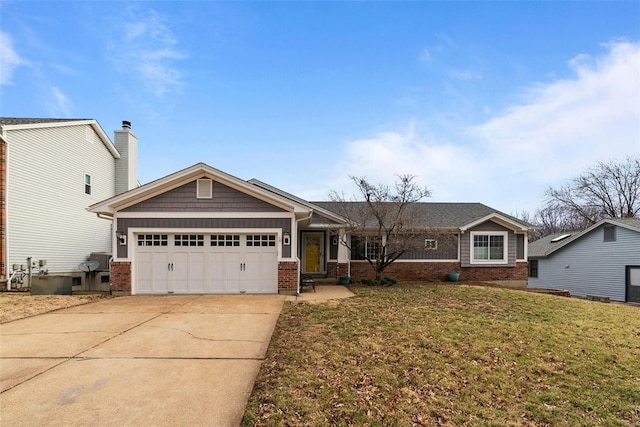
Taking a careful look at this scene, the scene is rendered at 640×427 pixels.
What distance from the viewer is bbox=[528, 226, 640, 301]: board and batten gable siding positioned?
1956 cm

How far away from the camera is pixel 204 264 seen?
40.0 feet

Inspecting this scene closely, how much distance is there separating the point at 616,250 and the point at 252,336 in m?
21.9

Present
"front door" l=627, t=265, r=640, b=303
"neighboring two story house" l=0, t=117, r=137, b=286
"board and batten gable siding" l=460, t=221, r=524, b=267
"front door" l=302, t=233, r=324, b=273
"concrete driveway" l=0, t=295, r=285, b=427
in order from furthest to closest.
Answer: "front door" l=627, t=265, r=640, b=303 < "board and batten gable siding" l=460, t=221, r=524, b=267 < "front door" l=302, t=233, r=324, b=273 < "neighboring two story house" l=0, t=117, r=137, b=286 < "concrete driveway" l=0, t=295, r=285, b=427

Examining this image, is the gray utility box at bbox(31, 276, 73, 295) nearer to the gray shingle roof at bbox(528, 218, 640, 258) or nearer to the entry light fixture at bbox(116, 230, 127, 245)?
the entry light fixture at bbox(116, 230, 127, 245)

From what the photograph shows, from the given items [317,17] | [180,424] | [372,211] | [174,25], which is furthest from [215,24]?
[180,424]

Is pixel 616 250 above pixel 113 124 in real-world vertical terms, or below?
below

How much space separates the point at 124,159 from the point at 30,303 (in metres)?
12.6

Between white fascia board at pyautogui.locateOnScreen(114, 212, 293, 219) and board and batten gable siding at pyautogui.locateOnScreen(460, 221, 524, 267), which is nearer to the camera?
white fascia board at pyautogui.locateOnScreen(114, 212, 293, 219)

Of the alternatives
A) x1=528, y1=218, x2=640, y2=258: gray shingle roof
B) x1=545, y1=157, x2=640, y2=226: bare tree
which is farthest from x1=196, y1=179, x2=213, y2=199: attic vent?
x1=545, y1=157, x2=640, y2=226: bare tree

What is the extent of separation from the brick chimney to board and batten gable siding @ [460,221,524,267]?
18355mm

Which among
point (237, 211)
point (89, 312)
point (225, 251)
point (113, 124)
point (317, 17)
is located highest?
point (317, 17)

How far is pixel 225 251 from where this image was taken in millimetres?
12234

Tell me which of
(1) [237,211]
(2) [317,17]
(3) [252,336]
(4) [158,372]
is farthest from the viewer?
(2) [317,17]

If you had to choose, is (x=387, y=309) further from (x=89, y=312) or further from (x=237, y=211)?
(x=89, y=312)
